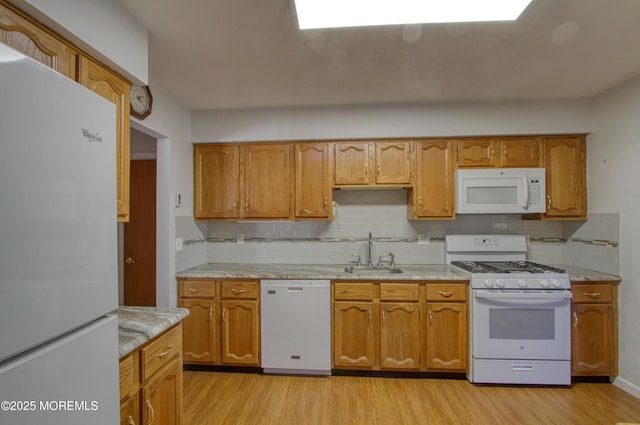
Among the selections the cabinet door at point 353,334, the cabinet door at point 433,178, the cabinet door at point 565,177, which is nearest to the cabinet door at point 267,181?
the cabinet door at point 353,334

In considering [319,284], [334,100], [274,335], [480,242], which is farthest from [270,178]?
[480,242]

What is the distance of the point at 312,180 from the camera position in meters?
2.94

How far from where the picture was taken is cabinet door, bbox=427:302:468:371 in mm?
2539

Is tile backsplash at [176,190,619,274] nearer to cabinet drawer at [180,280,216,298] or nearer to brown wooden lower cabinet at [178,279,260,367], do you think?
cabinet drawer at [180,280,216,298]

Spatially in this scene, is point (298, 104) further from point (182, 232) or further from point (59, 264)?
point (59, 264)

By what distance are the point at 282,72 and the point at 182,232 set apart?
1.69 m

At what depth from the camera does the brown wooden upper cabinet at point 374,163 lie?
113 inches

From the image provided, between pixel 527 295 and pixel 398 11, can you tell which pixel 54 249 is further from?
pixel 527 295

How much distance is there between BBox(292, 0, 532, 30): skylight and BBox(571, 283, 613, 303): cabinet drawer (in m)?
2.22

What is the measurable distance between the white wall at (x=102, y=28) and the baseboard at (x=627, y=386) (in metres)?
4.06

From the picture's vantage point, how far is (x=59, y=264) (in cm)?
78

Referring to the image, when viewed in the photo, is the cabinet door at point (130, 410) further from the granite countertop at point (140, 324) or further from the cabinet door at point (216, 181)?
the cabinet door at point (216, 181)

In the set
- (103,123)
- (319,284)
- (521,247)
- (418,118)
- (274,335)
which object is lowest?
(274,335)

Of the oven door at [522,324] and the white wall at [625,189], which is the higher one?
the white wall at [625,189]
